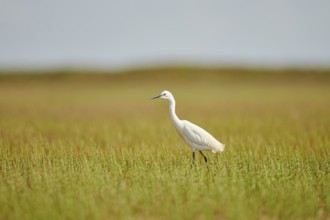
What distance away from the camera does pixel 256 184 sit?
7.50m

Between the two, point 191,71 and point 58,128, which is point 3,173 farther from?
point 191,71

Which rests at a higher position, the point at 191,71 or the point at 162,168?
the point at 191,71

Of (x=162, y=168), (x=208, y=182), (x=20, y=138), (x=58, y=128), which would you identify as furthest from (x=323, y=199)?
(x=58, y=128)

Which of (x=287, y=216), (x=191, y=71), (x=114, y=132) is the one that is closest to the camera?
(x=287, y=216)

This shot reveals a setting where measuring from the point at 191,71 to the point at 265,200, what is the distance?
74829mm

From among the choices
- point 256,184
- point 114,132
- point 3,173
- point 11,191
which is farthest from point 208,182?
point 114,132

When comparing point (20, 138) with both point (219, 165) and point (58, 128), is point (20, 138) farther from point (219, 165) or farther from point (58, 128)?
point (219, 165)

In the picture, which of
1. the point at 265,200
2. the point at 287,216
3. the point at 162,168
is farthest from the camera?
the point at 162,168

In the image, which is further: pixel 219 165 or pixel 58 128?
pixel 58 128

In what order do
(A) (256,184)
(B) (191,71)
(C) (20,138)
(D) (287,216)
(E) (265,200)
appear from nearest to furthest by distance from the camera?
1. (D) (287,216)
2. (E) (265,200)
3. (A) (256,184)
4. (C) (20,138)
5. (B) (191,71)

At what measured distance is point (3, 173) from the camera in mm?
8359

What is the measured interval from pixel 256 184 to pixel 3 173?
14.3ft

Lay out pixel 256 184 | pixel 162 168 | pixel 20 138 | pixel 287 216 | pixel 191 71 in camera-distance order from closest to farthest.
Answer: pixel 287 216
pixel 256 184
pixel 162 168
pixel 20 138
pixel 191 71

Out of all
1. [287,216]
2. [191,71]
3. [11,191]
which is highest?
[191,71]
